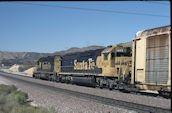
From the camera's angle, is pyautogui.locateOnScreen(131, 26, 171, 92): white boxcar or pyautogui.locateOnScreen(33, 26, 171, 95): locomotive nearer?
pyautogui.locateOnScreen(131, 26, 171, 92): white boxcar

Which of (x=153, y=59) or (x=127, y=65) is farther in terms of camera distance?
(x=127, y=65)

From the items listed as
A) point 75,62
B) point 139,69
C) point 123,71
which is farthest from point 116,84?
point 75,62

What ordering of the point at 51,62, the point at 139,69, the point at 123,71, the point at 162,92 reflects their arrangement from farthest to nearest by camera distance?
the point at 51,62 → the point at 123,71 → the point at 139,69 → the point at 162,92

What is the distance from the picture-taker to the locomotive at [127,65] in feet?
43.6

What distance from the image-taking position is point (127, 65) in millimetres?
17609

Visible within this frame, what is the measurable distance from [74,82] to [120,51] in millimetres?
9230

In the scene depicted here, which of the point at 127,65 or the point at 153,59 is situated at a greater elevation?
the point at 153,59

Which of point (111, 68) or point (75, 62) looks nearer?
point (111, 68)

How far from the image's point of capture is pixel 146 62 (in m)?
14.4

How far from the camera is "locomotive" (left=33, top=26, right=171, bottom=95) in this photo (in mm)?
13289

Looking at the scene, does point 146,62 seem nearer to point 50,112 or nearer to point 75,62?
point 50,112

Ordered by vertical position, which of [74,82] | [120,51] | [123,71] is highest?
[120,51]

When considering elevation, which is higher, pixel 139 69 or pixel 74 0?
pixel 74 0

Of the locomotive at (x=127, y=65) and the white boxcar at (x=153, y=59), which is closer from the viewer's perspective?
the white boxcar at (x=153, y=59)
